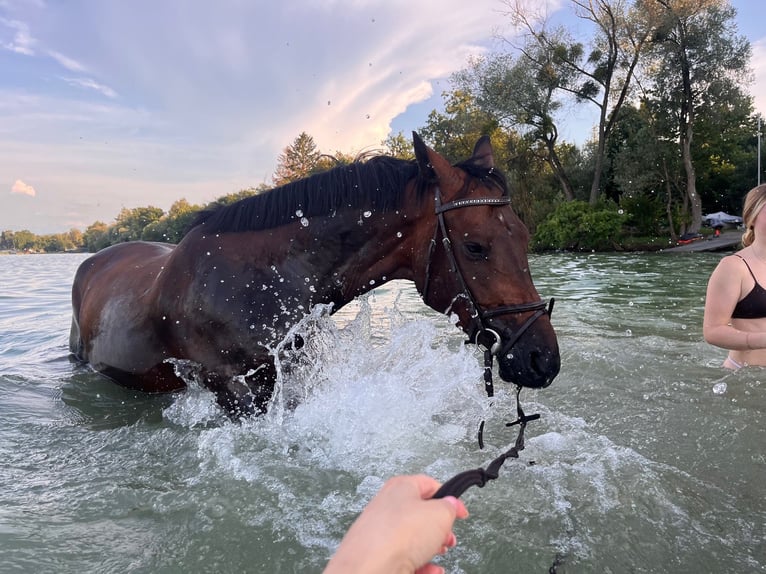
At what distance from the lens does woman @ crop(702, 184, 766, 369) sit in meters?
3.22

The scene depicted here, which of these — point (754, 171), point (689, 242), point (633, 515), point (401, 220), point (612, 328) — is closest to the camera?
point (633, 515)

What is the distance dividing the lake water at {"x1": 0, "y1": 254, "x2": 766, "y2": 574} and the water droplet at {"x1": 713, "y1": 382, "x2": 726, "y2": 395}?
14 mm

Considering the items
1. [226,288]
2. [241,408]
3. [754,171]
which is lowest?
[241,408]

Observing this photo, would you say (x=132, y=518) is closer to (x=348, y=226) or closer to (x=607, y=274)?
(x=348, y=226)

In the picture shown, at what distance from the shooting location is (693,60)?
23984 mm

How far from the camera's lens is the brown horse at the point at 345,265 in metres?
2.24

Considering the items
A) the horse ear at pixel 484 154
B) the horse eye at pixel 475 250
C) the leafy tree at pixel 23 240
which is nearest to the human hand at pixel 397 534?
the horse eye at pixel 475 250

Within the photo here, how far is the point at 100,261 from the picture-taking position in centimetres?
450

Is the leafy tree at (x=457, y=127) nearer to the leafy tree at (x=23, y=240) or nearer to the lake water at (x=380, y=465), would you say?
the lake water at (x=380, y=465)

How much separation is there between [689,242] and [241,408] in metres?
26.8

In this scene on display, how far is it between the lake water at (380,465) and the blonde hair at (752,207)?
101 cm

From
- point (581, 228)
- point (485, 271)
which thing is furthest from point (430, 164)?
point (581, 228)

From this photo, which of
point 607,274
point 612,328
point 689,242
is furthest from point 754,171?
point 612,328

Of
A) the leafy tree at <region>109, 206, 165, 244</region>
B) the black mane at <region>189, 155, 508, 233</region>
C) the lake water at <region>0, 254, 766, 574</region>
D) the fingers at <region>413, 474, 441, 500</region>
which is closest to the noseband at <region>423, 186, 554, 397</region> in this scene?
the black mane at <region>189, 155, 508, 233</region>
